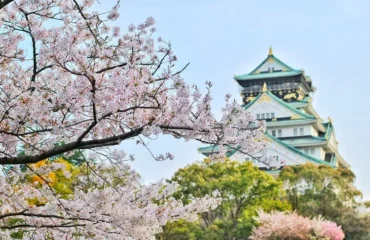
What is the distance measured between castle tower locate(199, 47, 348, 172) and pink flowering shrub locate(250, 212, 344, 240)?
47.6 feet

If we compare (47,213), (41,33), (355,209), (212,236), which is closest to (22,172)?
(47,213)

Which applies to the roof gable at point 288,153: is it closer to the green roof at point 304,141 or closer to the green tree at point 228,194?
the green roof at point 304,141

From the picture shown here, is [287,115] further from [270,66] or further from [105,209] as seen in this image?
[105,209]

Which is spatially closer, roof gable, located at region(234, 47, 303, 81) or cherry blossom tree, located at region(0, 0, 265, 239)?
cherry blossom tree, located at region(0, 0, 265, 239)

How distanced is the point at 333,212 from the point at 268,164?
2244cm

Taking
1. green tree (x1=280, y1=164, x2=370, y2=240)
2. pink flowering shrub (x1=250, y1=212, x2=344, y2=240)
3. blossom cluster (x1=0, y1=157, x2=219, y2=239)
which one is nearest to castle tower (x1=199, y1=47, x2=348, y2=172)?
green tree (x1=280, y1=164, x2=370, y2=240)

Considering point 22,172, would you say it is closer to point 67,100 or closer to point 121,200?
point 121,200

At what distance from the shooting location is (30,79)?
5.51m

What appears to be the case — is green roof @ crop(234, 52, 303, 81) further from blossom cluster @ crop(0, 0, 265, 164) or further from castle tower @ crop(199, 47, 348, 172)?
blossom cluster @ crop(0, 0, 265, 164)

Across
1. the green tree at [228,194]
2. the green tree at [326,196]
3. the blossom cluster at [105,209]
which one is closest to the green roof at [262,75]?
the green tree at [326,196]

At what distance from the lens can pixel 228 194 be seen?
2248 cm

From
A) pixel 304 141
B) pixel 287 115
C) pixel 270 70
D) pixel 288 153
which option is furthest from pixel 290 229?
pixel 270 70

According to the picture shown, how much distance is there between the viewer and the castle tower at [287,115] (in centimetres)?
3688

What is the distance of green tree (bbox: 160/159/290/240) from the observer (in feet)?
71.4
